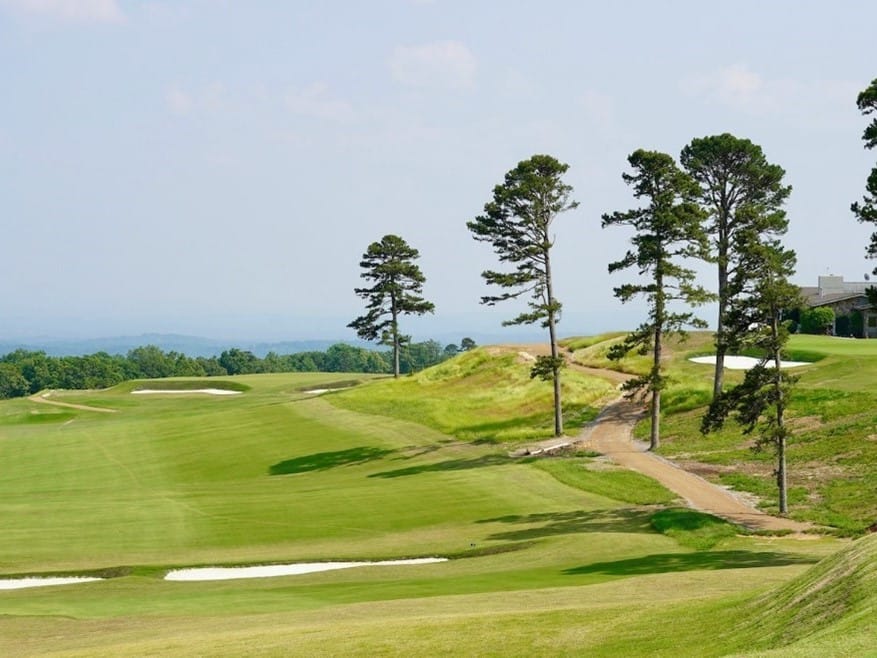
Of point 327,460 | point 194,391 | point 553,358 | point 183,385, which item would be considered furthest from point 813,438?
point 183,385

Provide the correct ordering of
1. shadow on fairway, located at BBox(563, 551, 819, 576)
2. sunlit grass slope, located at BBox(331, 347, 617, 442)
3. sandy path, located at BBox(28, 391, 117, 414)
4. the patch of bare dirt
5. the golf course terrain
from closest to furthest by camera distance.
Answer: the golf course terrain
shadow on fairway, located at BBox(563, 551, 819, 576)
the patch of bare dirt
sunlit grass slope, located at BBox(331, 347, 617, 442)
sandy path, located at BBox(28, 391, 117, 414)

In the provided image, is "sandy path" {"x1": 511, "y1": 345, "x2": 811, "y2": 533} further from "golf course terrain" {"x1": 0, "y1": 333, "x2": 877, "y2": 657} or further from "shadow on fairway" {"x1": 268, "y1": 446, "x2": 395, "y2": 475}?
"shadow on fairway" {"x1": 268, "y1": 446, "x2": 395, "y2": 475}

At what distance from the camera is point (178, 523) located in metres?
40.6

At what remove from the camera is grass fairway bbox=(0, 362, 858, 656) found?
2017 centimetres

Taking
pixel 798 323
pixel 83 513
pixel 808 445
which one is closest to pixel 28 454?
pixel 83 513

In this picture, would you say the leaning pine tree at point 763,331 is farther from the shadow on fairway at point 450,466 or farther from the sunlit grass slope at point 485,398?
the sunlit grass slope at point 485,398

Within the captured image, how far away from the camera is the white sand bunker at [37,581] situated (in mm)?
32188

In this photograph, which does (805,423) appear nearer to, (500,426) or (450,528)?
(500,426)

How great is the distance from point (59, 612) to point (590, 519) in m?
19.5

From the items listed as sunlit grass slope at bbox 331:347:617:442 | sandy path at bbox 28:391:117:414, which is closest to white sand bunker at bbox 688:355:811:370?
sunlit grass slope at bbox 331:347:617:442

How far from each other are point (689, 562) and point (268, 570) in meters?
14.2

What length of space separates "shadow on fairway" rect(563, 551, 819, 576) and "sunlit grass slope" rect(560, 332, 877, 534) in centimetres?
564

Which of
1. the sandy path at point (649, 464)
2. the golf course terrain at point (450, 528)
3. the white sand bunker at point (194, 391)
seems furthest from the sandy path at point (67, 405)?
the sandy path at point (649, 464)

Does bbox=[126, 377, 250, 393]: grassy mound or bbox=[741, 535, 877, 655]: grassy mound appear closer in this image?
bbox=[741, 535, 877, 655]: grassy mound
